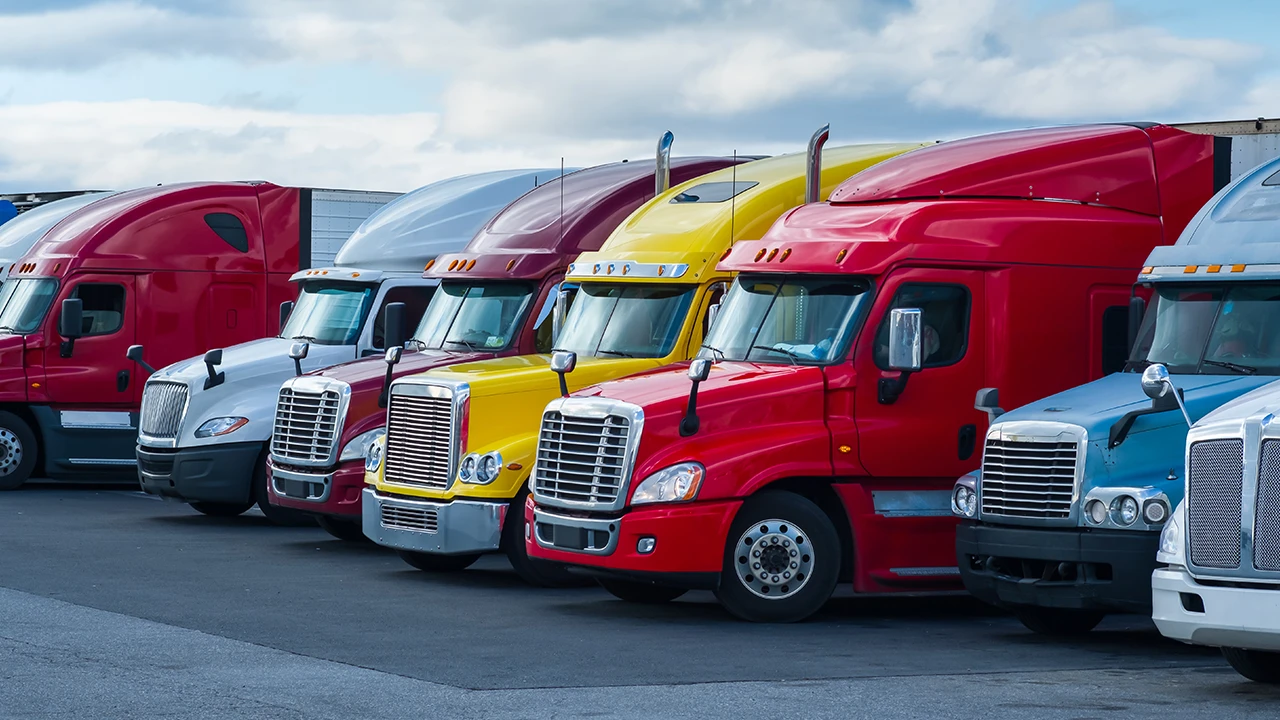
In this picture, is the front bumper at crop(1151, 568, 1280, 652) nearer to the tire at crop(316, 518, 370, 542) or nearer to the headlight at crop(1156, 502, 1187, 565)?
the headlight at crop(1156, 502, 1187, 565)

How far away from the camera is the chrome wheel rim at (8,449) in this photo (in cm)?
2316

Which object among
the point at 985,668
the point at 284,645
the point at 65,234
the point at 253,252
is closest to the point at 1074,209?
the point at 985,668

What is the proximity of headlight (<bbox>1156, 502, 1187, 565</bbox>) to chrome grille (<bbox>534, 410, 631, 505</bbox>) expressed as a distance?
152 inches

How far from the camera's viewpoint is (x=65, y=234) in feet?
79.2

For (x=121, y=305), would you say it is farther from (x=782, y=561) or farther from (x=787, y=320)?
(x=782, y=561)

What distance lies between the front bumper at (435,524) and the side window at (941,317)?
340 centimetres

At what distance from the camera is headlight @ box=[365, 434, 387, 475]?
15.7 meters

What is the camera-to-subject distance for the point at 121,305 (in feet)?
76.7

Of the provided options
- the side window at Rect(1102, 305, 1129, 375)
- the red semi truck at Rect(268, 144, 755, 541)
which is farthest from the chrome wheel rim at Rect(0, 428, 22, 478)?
the side window at Rect(1102, 305, 1129, 375)

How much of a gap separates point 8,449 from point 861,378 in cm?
1341

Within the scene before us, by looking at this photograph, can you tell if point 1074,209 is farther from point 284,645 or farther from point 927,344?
point 284,645

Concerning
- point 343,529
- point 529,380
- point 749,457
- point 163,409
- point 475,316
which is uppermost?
point 475,316

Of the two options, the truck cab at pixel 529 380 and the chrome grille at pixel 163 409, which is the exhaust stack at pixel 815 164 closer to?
the truck cab at pixel 529 380

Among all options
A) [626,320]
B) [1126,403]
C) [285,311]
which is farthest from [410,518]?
[285,311]
